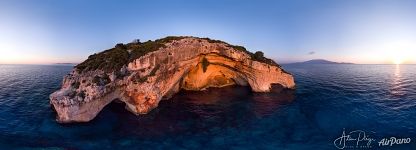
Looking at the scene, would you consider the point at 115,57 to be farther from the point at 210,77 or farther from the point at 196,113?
the point at 210,77

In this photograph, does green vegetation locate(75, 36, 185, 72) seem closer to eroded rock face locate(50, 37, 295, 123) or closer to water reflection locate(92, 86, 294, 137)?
eroded rock face locate(50, 37, 295, 123)

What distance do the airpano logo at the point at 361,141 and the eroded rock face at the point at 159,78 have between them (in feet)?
73.2

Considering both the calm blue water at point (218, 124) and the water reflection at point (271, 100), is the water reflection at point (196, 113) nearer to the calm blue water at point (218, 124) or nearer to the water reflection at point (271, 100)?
the water reflection at point (271, 100)

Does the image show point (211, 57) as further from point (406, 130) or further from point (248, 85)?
point (406, 130)

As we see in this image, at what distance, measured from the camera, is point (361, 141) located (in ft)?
80.8

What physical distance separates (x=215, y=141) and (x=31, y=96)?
39794 millimetres

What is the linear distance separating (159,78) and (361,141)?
25796mm

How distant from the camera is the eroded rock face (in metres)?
30.3

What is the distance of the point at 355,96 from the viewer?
148 feet

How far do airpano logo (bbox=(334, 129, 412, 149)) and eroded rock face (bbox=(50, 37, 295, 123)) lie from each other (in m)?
22.3

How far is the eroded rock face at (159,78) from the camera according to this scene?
30.3m

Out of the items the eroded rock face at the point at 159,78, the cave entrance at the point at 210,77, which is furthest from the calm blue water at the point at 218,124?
the cave entrance at the point at 210,77

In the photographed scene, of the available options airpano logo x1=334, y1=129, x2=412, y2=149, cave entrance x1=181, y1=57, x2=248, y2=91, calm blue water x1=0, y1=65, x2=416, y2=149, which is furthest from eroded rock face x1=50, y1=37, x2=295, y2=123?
airpano logo x1=334, y1=129, x2=412, y2=149

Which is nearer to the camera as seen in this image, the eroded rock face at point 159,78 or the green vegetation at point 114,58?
the eroded rock face at point 159,78
